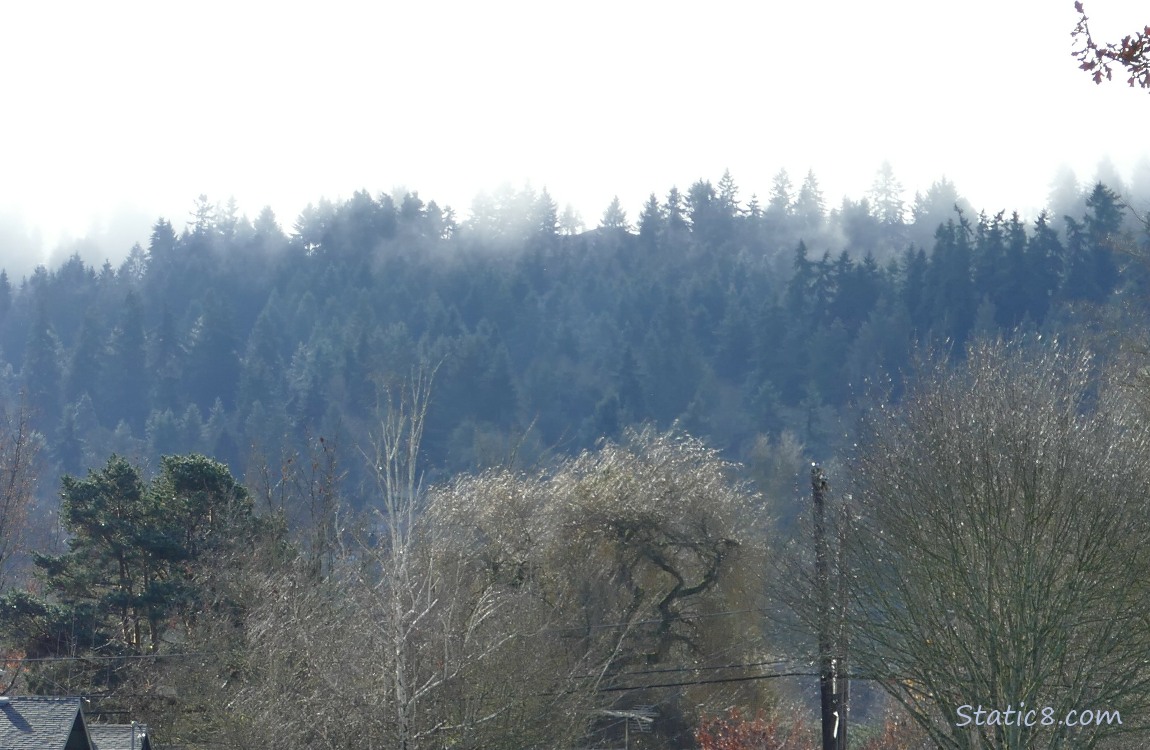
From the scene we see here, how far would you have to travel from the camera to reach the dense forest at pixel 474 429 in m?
17.3

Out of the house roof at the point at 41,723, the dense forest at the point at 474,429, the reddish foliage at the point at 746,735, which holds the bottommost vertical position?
the reddish foliage at the point at 746,735

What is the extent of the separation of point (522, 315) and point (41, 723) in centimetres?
7311

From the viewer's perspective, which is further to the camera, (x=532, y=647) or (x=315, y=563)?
(x=315, y=563)

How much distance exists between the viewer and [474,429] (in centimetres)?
7044

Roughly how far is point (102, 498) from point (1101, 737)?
22063 millimetres

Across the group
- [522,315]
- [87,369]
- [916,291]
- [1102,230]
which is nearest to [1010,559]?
[1102,230]

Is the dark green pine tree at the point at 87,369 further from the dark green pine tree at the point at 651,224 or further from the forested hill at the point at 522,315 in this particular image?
the dark green pine tree at the point at 651,224

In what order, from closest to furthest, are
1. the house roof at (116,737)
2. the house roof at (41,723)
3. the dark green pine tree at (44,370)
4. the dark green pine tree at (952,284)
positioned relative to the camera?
the house roof at (41,723), the house roof at (116,737), the dark green pine tree at (952,284), the dark green pine tree at (44,370)

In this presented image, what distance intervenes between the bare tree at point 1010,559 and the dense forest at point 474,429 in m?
2.01

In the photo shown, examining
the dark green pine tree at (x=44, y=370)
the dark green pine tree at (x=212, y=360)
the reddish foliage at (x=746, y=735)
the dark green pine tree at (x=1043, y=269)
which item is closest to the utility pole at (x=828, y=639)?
the reddish foliage at (x=746, y=735)

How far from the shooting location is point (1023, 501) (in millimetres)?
16234

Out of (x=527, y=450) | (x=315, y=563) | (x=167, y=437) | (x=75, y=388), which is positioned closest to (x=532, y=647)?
(x=315, y=563)

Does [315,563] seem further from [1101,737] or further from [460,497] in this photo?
[1101,737]

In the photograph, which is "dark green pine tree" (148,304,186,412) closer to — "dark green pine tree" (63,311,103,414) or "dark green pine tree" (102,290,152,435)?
"dark green pine tree" (102,290,152,435)
